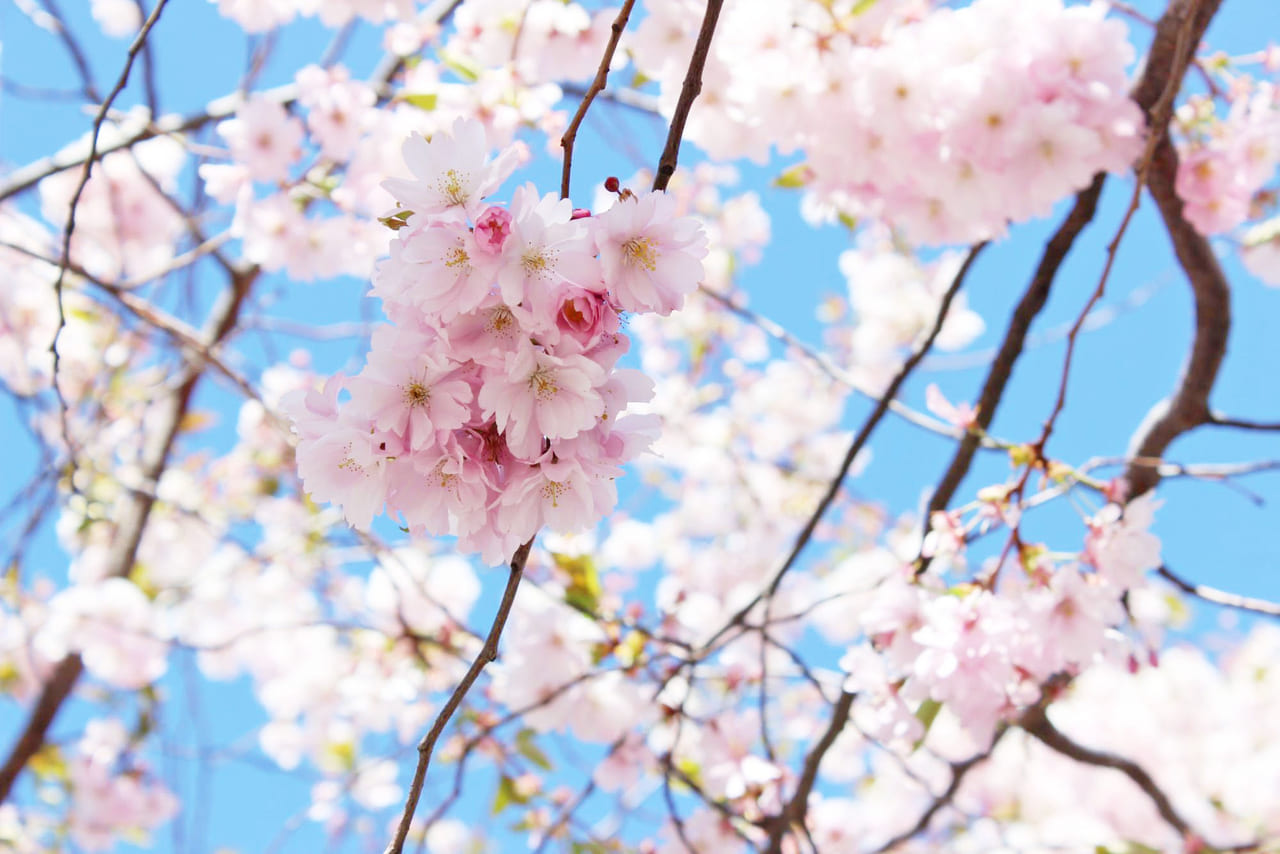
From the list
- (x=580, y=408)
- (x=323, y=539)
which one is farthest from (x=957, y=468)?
(x=323, y=539)

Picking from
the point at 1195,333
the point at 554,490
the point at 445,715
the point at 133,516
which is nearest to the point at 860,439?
the point at 1195,333

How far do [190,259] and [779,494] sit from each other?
10.0ft

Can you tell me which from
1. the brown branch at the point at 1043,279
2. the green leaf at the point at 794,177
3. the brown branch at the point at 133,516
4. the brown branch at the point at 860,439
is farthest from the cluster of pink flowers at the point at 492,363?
the brown branch at the point at 133,516

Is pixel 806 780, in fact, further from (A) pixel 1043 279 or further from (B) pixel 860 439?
(A) pixel 1043 279

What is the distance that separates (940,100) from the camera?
1420 mm

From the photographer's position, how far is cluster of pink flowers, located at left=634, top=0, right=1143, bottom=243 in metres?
1.37

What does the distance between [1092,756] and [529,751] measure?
1.18 metres

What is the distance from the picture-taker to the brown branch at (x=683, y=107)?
618mm

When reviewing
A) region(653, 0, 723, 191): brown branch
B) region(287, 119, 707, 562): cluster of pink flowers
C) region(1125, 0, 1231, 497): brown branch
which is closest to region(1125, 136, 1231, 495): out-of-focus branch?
region(1125, 0, 1231, 497): brown branch

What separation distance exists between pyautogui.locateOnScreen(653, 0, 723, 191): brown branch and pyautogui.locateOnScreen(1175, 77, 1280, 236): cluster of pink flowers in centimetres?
120

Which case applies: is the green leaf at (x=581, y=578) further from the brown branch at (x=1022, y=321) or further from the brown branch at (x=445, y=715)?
the brown branch at (x=445, y=715)

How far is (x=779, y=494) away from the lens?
4555mm

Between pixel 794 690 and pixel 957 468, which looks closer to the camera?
pixel 957 468

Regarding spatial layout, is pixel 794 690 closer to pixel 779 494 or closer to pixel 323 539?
pixel 779 494
